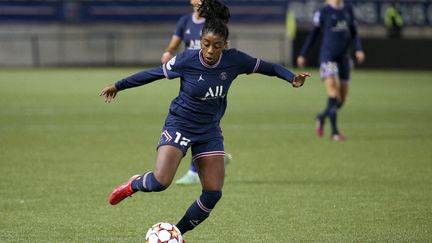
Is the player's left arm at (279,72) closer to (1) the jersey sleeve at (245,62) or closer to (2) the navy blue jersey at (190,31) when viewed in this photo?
(1) the jersey sleeve at (245,62)

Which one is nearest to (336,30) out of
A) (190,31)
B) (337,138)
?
(337,138)

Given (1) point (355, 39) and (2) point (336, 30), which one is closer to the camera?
(2) point (336, 30)

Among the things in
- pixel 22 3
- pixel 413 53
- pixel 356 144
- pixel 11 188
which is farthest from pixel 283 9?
pixel 11 188

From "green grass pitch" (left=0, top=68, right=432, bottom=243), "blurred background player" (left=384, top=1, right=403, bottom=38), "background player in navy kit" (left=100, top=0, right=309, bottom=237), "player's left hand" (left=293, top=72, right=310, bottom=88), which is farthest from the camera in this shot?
"blurred background player" (left=384, top=1, right=403, bottom=38)

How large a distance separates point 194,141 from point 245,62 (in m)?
0.76

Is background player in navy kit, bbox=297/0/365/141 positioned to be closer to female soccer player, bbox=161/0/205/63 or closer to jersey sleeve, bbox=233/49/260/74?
female soccer player, bbox=161/0/205/63

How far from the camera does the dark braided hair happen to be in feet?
25.8

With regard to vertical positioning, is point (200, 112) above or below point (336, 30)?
above

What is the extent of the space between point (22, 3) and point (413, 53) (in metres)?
15.3

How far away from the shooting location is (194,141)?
26.3ft

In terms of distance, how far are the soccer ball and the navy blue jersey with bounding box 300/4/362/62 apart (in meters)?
9.32

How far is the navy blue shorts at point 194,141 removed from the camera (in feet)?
26.2

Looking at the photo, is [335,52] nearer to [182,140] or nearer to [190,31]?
[190,31]

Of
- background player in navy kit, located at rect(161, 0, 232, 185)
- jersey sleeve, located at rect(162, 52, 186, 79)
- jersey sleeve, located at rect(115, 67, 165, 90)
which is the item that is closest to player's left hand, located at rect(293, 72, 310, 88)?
jersey sleeve, located at rect(162, 52, 186, 79)
